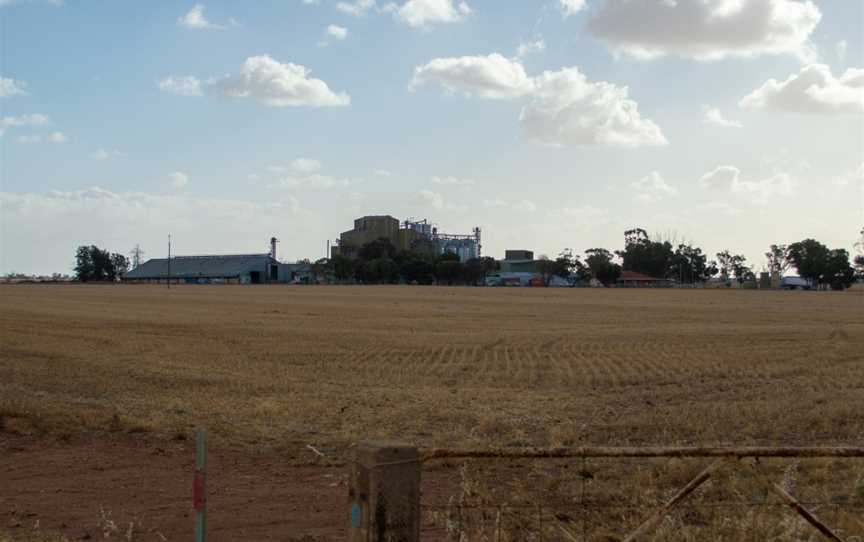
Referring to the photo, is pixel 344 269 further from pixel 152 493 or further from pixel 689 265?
pixel 152 493

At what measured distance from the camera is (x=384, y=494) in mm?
4891

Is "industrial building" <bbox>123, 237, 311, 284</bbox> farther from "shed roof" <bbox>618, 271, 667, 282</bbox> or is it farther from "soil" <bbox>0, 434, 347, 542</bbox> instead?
"soil" <bbox>0, 434, 347, 542</bbox>

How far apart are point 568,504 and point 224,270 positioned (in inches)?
6913

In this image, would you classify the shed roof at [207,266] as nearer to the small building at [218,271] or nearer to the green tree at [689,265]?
the small building at [218,271]

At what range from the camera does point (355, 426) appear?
13000 millimetres

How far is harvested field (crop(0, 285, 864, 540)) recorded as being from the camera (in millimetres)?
11195

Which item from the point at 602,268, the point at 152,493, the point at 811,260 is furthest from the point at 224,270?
the point at 152,493

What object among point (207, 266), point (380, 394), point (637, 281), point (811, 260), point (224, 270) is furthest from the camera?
point (207, 266)

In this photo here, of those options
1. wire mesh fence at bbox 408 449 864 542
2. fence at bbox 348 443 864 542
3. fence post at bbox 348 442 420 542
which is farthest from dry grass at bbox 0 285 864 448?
fence post at bbox 348 442 420 542

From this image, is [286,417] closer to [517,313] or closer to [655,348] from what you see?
[655,348]

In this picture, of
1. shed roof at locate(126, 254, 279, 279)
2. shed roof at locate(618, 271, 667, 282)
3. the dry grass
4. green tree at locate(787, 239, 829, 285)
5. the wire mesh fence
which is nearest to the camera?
the wire mesh fence

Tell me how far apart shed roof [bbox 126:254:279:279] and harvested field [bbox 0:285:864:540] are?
14549 centimetres

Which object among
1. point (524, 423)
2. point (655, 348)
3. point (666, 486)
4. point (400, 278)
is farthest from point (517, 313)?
point (400, 278)

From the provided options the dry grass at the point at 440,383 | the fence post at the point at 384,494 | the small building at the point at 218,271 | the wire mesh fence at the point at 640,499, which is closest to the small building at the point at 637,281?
the small building at the point at 218,271
